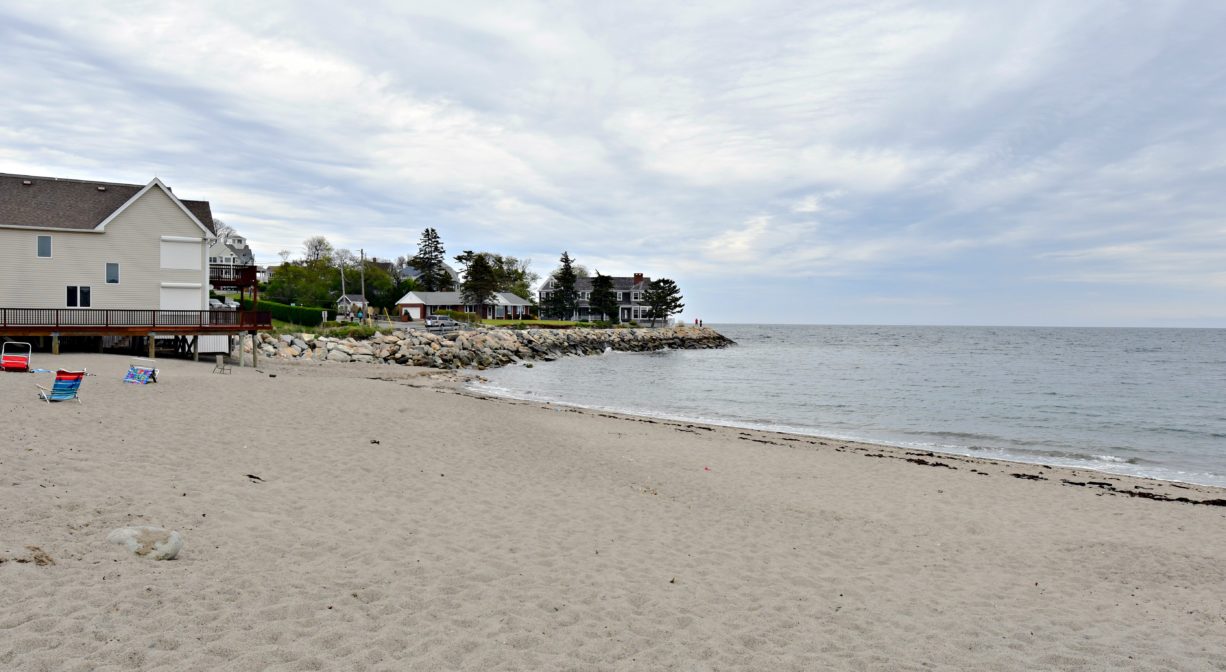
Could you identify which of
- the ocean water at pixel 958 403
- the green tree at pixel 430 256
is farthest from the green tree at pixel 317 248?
the ocean water at pixel 958 403

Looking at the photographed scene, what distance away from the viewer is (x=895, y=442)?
22.1 metres

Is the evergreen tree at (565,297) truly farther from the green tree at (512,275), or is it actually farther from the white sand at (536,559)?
the white sand at (536,559)

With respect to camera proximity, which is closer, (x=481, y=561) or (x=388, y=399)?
(x=481, y=561)

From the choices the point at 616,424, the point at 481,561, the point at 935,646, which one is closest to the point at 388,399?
the point at 616,424

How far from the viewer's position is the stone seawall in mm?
39906

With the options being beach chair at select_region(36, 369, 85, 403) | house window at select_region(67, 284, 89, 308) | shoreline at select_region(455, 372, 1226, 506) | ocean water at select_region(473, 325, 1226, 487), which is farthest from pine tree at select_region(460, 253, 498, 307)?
beach chair at select_region(36, 369, 85, 403)

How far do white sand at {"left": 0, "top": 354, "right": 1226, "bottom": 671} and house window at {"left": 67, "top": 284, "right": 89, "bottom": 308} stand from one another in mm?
15983

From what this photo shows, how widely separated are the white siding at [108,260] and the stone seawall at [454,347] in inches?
304

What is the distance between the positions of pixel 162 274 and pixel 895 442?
30.0 m

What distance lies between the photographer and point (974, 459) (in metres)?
19.2

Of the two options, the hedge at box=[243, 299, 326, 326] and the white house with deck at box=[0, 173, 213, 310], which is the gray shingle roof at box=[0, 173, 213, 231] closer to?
the white house with deck at box=[0, 173, 213, 310]

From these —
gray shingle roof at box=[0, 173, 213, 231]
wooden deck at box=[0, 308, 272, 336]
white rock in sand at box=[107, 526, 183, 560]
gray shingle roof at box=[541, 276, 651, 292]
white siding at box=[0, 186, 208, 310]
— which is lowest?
white rock in sand at box=[107, 526, 183, 560]

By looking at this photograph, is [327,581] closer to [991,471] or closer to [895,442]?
[991,471]

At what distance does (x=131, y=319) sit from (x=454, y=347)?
22328mm
